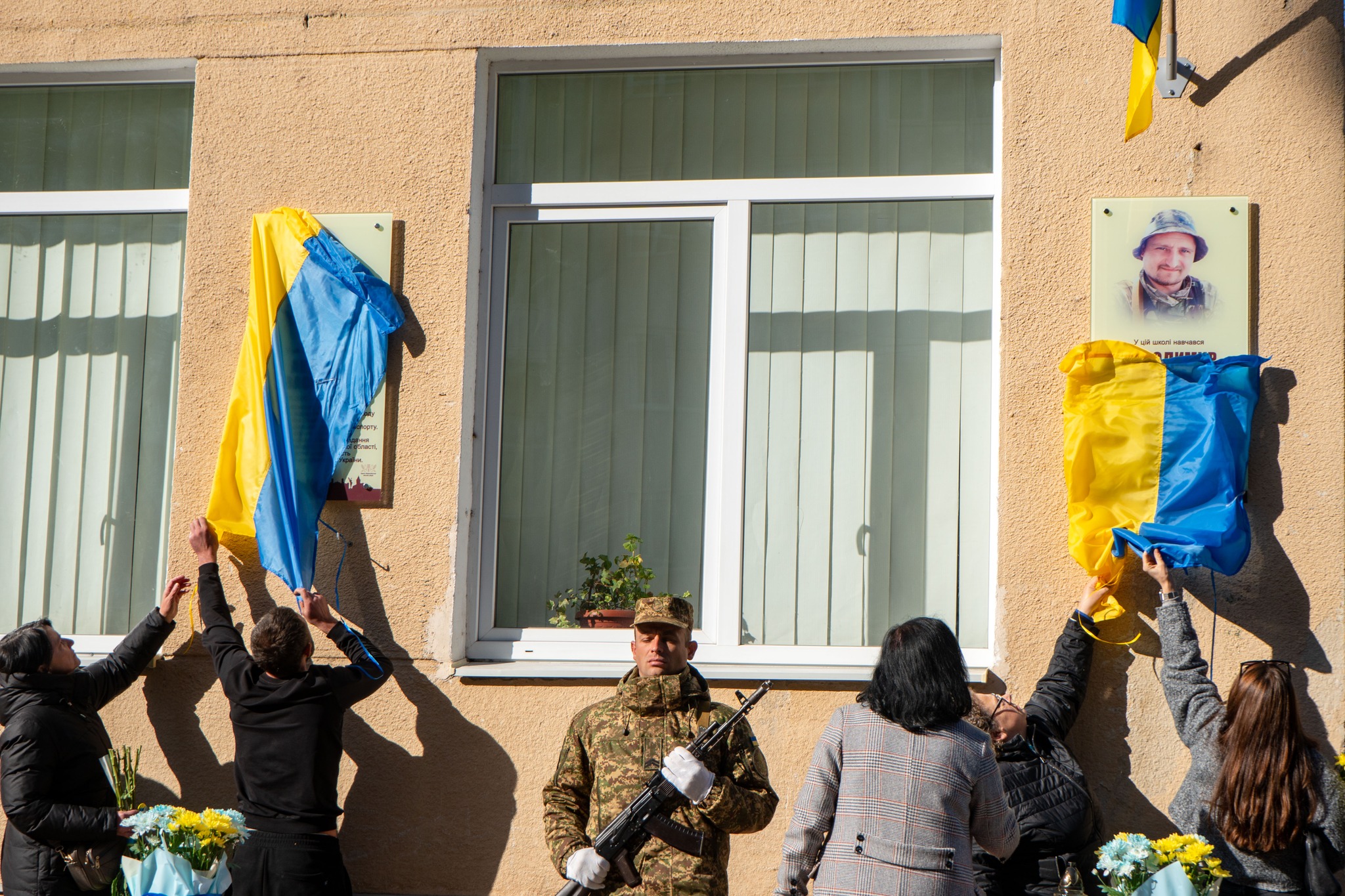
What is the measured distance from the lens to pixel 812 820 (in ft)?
10.8

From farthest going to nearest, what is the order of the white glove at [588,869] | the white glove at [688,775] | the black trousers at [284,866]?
the black trousers at [284,866], the white glove at [588,869], the white glove at [688,775]

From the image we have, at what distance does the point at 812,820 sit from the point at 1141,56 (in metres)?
2.86

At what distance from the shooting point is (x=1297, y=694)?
4.46m

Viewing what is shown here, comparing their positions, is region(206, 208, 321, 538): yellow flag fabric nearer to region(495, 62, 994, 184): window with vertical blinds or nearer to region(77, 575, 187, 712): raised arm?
region(77, 575, 187, 712): raised arm

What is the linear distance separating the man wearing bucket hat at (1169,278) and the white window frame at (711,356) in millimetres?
513

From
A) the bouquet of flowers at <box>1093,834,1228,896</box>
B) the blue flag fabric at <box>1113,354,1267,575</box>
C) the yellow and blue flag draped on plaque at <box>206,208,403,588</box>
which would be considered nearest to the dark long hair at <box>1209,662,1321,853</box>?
the bouquet of flowers at <box>1093,834,1228,896</box>

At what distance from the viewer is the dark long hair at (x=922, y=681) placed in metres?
3.24

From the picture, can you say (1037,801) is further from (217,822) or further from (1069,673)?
(217,822)

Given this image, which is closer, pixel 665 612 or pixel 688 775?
Result: pixel 688 775

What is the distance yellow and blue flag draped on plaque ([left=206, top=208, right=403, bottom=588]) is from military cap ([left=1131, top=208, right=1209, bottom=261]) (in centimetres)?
286

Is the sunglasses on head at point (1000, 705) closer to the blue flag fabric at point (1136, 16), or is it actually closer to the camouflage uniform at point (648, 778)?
the camouflage uniform at point (648, 778)

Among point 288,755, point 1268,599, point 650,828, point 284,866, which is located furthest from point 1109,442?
point 284,866

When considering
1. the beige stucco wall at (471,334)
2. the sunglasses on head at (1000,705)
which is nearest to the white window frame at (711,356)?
the beige stucco wall at (471,334)

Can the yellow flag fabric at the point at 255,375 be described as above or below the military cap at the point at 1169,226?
below
